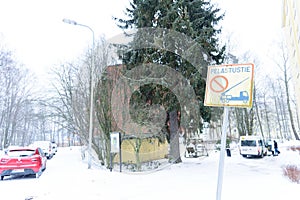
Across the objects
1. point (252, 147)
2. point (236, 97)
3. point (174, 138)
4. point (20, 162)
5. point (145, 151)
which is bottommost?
point (252, 147)

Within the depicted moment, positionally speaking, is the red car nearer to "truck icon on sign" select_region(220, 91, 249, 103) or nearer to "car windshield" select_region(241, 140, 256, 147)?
"truck icon on sign" select_region(220, 91, 249, 103)

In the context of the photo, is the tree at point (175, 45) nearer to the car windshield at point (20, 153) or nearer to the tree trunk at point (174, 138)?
the tree trunk at point (174, 138)

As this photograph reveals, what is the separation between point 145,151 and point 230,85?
1319cm

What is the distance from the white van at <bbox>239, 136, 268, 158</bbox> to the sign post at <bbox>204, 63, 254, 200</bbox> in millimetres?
20087

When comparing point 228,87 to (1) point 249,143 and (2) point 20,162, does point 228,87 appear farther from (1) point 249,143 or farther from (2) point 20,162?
A: (1) point 249,143

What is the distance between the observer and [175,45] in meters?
12.4

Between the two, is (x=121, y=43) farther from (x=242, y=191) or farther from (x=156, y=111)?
(x=242, y=191)

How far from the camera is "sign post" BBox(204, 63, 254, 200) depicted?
369 cm

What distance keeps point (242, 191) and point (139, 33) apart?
9940mm

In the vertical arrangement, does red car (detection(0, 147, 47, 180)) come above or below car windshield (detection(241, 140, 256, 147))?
above

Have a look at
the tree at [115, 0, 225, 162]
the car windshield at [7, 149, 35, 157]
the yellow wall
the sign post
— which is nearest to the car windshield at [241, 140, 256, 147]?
the yellow wall

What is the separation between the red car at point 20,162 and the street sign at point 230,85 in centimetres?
895

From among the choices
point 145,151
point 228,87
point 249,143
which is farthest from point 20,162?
point 249,143

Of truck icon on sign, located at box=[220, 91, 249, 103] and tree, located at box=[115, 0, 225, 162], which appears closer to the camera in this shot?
truck icon on sign, located at box=[220, 91, 249, 103]
